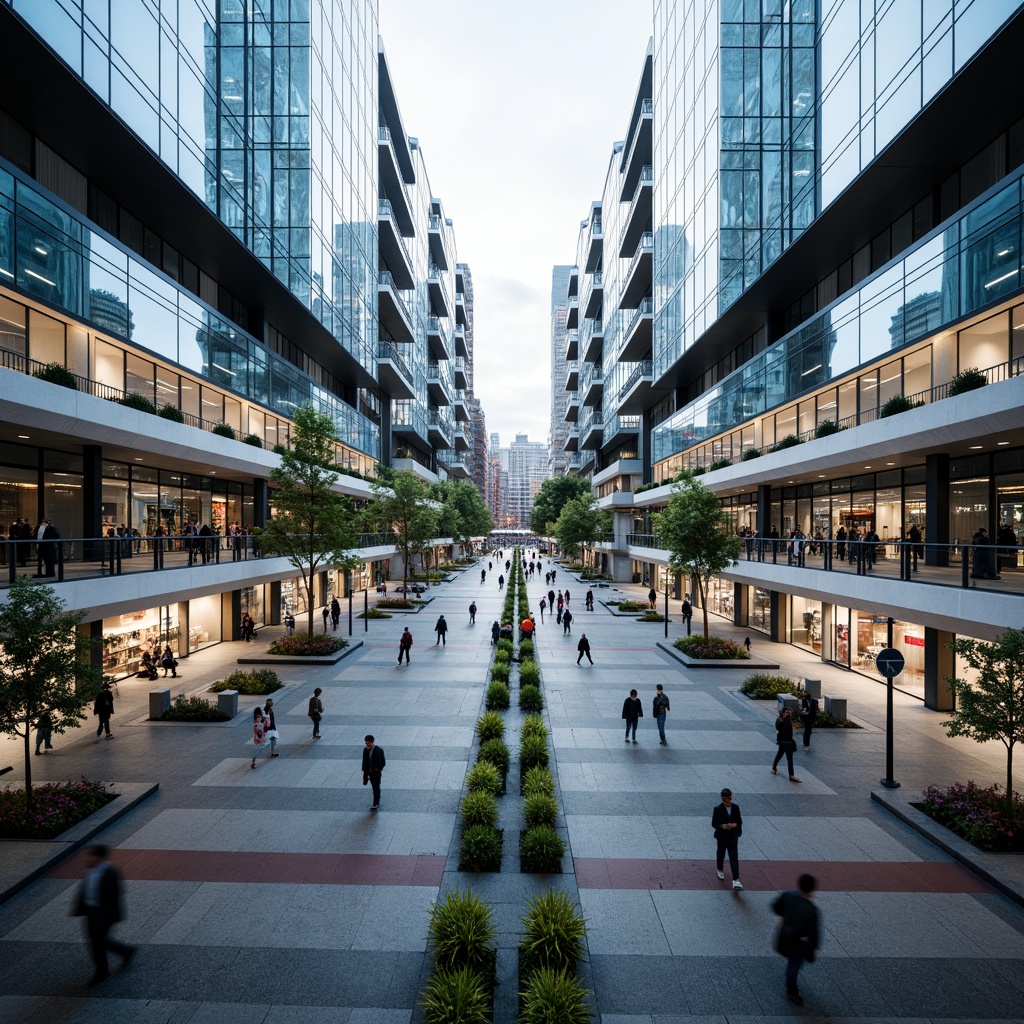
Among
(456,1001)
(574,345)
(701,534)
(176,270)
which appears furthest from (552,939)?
(574,345)

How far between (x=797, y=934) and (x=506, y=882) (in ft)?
13.8

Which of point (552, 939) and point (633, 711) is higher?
point (633, 711)

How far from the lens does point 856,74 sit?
22.8 metres

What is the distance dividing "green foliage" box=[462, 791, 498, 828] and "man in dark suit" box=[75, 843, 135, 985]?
5.08 meters

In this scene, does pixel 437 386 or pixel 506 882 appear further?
pixel 437 386

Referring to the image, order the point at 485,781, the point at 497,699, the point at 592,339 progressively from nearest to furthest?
the point at 485,781 < the point at 497,699 < the point at 592,339

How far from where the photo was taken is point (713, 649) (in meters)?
24.8

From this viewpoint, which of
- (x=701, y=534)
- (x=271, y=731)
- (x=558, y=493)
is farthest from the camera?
(x=558, y=493)

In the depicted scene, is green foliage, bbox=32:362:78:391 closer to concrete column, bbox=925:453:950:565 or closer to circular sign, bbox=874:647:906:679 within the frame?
circular sign, bbox=874:647:906:679

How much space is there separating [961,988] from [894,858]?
9.99 ft

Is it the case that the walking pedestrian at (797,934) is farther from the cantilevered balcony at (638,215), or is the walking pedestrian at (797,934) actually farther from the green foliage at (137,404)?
the cantilevered balcony at (638,215)

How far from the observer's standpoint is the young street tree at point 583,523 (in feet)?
203

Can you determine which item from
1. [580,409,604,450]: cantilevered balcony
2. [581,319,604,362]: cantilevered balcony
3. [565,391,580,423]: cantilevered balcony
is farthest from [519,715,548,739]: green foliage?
[565,391,580,423]: cantilevered balcony

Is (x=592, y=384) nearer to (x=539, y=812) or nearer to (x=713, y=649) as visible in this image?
(x=713, y=649)
